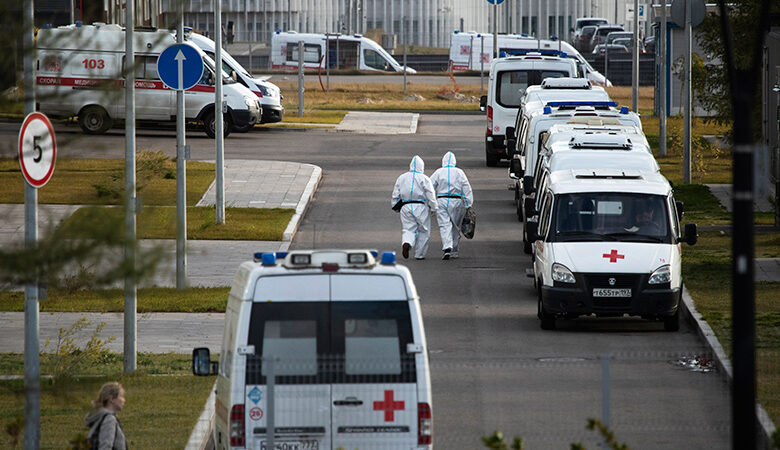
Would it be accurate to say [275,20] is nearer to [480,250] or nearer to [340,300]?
[480,250]

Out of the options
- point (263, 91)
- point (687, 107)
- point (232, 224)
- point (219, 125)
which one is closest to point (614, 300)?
point (219, 125)

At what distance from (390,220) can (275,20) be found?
188 feet

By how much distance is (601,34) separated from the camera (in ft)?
248

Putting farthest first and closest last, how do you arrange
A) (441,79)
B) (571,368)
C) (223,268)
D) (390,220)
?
(441,79) < (390,220) < (223,268) < (571,368)

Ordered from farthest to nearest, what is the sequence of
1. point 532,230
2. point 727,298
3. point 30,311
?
point 727,298 < point 532,230 < point 30,311

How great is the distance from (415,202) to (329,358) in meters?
12.2

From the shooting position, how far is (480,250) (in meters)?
22.3

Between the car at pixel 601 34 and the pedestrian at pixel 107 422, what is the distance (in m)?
67.2

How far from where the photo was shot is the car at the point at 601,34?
74.5 metres

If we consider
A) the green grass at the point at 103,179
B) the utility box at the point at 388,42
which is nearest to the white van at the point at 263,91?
the green grass at the point at 103,179

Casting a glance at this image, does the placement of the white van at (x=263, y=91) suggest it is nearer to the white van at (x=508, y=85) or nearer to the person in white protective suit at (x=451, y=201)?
the white van at (x=508, y=85)

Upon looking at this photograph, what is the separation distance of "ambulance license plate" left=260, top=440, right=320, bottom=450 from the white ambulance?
7.68 meters

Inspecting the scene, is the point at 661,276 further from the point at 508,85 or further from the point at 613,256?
the point at 508,85

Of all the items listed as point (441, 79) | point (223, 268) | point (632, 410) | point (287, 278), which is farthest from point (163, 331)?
point (441, 79)
